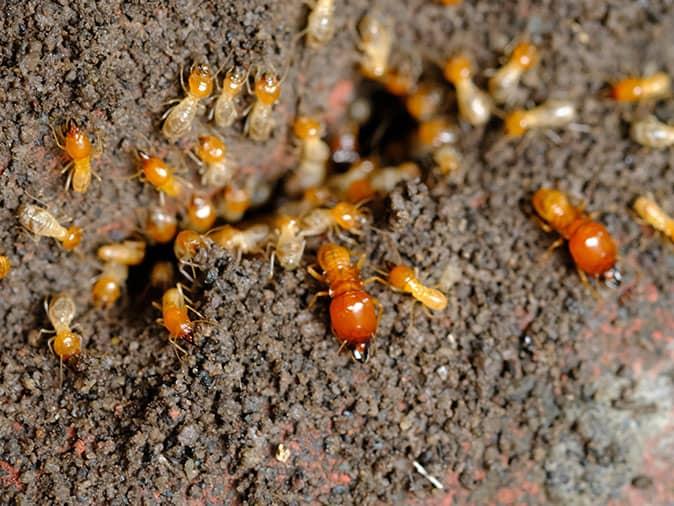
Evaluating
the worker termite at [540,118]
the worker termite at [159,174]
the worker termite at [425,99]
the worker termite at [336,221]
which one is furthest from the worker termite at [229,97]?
the worker termite at [540,118]

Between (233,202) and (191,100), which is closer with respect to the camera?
(191,100)

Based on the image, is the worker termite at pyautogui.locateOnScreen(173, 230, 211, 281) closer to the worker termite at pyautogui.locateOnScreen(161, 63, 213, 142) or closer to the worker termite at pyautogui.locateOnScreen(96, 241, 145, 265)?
the worker termite at pyautogui.locateOnScreen(96, 241, 145, 265)

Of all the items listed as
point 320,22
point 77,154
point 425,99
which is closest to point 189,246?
point 77,154

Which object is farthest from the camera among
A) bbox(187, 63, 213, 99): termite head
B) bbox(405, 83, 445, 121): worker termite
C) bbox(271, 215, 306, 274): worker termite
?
bbox(405, 83, 445, 121): worker termite

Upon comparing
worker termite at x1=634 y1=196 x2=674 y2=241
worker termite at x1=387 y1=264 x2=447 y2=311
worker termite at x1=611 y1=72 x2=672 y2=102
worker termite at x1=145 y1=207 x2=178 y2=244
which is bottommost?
worker termite at x1=145 y1=207 x2=178 y2=244

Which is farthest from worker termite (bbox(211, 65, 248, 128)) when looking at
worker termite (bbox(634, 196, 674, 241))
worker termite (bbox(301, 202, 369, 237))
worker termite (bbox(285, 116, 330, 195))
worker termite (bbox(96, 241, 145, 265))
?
worker termite (bbox(634, 196, 674, 241))

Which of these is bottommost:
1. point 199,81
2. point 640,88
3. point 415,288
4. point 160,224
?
point 160,224

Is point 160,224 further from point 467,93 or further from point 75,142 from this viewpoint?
point 467,93
